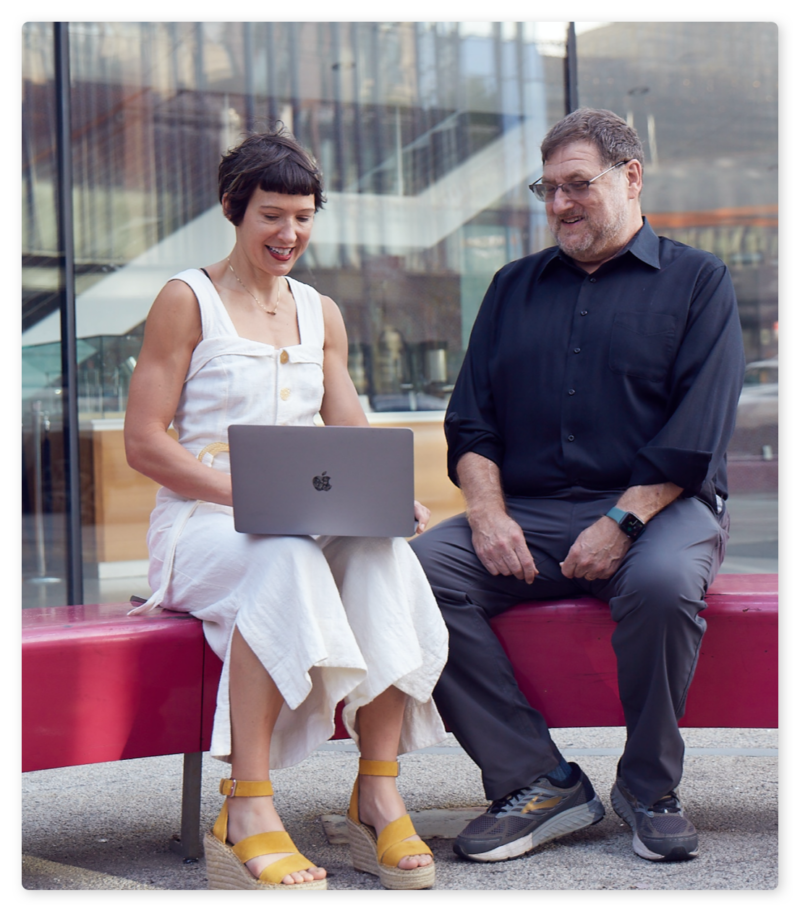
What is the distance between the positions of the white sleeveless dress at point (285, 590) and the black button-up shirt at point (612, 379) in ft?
1.95

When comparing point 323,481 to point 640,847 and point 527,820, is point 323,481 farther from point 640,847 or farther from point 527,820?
point 640,847

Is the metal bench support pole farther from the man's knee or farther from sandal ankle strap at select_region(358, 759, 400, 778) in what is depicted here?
the man's knee

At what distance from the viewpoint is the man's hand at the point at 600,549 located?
2.74 meters

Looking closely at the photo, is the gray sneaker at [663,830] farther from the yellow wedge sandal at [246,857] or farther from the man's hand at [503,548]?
the yellow wedge sandal at [246,857]

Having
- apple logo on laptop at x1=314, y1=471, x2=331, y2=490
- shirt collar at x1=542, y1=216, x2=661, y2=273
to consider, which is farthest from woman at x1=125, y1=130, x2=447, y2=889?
shirt collar at x1=542, y1=216, x2=661, y2=273

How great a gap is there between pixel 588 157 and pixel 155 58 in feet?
12.0

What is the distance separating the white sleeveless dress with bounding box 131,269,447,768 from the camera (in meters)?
2.37

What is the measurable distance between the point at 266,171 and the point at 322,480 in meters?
A: 0.94

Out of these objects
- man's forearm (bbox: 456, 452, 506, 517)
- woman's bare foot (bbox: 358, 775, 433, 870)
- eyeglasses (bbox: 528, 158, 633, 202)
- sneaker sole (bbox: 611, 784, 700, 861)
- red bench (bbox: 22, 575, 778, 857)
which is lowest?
sneaker sole (bbox: 611, 784, 700, 861)

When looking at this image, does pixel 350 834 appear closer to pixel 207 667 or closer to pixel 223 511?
pixel 207 667

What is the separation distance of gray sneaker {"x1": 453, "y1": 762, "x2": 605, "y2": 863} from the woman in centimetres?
23

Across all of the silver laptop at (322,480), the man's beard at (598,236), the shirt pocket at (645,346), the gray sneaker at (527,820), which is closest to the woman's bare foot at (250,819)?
the gray sneaker at (527,820)

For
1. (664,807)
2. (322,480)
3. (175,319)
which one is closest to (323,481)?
(322,480)

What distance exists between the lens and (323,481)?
2.39m
